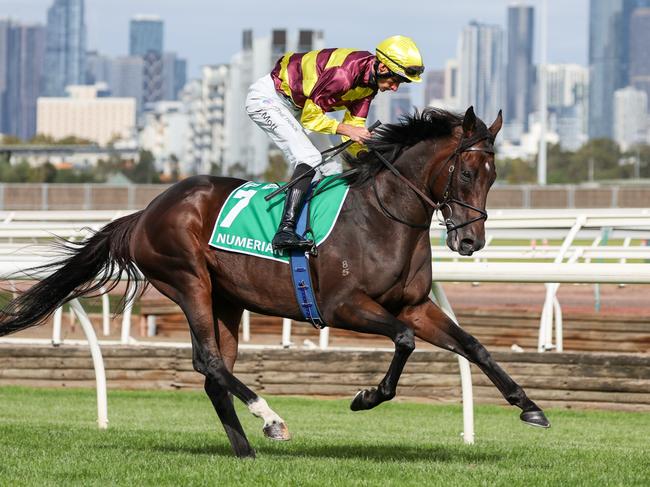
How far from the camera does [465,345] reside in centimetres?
560

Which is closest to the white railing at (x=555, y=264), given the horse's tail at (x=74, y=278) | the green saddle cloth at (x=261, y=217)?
the green saddle cloth at (x=261, y=217)

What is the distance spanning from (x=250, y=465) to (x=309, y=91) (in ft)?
5.58

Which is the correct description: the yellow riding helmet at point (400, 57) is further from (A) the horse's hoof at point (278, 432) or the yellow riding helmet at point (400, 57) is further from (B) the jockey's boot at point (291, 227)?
(A) the horse's hoof at point (278, 432)

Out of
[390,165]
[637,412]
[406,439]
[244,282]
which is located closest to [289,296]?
[244,282]

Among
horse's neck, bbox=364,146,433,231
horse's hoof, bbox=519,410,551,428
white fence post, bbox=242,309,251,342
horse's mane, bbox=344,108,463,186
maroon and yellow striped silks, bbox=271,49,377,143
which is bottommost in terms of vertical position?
white fence post, bbox=242,309,251,342

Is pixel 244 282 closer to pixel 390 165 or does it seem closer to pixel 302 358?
pixel 390 165

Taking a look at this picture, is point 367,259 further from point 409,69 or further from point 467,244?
point 409,69

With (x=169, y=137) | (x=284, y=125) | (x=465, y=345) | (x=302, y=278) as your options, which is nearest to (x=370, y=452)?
(x=465, y=345)

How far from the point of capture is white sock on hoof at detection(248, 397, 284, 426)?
5.55 metres

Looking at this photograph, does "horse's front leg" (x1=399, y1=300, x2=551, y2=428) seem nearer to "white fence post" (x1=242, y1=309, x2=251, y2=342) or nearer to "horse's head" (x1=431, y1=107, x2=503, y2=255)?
"horse's head" (x1=431, y1=107, x2=503, y2=255)

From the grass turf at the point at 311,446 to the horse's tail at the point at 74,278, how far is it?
55 cm

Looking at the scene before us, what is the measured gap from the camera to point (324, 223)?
229 inches

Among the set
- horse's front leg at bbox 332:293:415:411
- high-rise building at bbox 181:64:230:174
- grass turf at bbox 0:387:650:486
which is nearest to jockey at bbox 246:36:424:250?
horse's front leg at bbox 332:293:415:411

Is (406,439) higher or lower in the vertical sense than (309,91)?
lower
